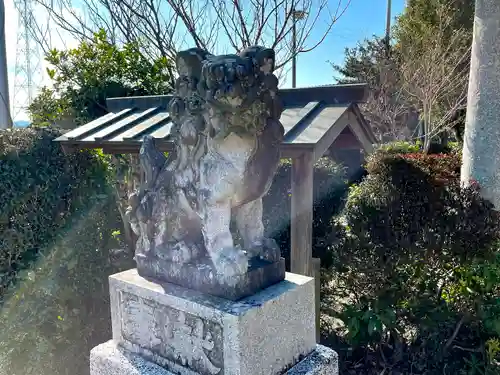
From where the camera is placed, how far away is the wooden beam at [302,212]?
238cm

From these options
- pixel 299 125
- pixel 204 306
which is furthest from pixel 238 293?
pixel 299 125

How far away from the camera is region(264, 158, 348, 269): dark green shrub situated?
12.1 feet

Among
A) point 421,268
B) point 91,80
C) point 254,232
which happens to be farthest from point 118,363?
point 91,80

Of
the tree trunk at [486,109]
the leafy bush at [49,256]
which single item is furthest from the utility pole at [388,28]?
the leafy bush at [49,256]

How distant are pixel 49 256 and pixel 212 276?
156cm

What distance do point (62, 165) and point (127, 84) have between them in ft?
6.65

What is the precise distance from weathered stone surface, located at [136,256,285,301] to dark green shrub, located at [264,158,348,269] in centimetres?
173

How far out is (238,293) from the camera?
1.59m

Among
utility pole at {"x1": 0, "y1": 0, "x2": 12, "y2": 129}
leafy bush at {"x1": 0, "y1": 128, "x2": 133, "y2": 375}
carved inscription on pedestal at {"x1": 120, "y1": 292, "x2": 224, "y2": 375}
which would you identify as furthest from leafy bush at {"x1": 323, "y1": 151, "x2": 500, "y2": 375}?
utility pole at {"x1": 0, "y1": 0, "x2": 12, "y2": 129}

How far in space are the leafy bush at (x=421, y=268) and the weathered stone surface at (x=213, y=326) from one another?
3.93 feet

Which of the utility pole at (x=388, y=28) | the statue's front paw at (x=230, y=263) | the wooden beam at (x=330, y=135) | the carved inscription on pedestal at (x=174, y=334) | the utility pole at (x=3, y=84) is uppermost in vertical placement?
the utility pole at (x=388, y=28)

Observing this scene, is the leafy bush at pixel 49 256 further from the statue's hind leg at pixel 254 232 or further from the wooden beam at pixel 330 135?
the wooden beam at pixel 330 135

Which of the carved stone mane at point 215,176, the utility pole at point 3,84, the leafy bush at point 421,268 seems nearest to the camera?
the carved stone mane at point 215,176

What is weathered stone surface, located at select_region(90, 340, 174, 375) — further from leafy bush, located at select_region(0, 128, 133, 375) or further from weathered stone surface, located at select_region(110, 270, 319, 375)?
leafy bush, located at select_region(0, 128, 133, 375)
